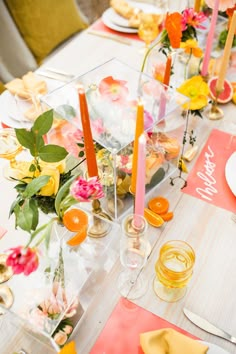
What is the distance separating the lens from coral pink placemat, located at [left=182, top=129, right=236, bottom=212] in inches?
40.4

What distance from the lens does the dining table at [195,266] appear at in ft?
2.57

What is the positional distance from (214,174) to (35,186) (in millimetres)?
561

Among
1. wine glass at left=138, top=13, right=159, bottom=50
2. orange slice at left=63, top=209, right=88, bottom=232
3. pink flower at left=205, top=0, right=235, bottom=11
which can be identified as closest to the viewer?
orange slice at left=63, top=209, right=88, bottom=232

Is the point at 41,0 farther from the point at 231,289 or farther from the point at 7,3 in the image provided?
the point at 231,289

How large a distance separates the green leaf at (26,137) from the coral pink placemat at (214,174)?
471mm

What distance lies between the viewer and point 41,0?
2025mm

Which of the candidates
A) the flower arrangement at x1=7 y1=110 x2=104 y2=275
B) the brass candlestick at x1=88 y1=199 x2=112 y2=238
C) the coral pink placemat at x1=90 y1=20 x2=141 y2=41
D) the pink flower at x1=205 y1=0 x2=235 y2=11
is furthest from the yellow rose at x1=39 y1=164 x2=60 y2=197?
the coral pink placemat at x1=90 y1=20 x2=141 y2=41

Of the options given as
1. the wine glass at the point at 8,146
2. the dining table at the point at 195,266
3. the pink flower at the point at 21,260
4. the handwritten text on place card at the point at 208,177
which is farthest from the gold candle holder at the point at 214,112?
the pink flower at the point at 21,260

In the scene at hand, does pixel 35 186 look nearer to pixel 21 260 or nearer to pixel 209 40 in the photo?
pixel 21 260

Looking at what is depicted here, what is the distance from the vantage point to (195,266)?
34.7 inches

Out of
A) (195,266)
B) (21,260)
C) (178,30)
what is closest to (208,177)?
(195,266)

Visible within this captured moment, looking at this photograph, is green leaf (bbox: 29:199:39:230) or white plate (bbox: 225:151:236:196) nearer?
green leaf (bbox: 29:199:39:230)

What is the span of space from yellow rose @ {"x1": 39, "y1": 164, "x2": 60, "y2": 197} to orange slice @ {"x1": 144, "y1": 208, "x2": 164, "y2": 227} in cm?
29

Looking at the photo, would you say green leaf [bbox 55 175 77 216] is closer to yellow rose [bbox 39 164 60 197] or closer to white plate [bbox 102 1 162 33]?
yellow rose [bbox 39 164 60 197]
